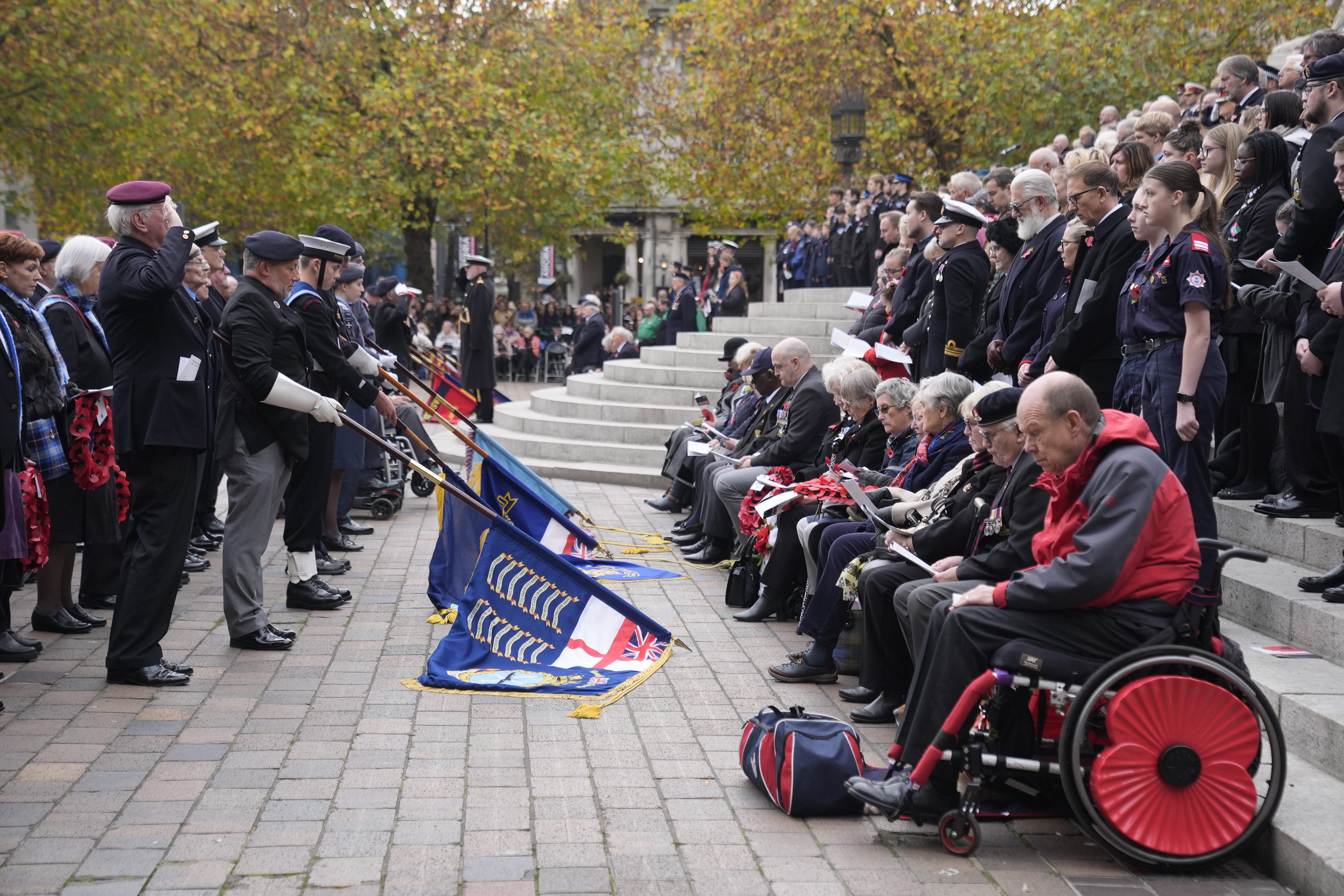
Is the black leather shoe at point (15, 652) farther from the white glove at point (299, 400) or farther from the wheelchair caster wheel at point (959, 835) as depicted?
the wheelchair caster wheel at point (959, 835)

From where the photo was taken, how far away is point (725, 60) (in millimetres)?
24969

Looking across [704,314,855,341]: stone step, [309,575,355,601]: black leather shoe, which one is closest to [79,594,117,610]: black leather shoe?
[309,575,355,601]: black leather shoe

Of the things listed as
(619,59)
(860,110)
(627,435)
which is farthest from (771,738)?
(619,59)

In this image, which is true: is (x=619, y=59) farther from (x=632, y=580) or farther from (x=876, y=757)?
(x=876, y=757)

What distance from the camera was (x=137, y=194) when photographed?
5.94m

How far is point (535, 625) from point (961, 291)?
4005 millimetres

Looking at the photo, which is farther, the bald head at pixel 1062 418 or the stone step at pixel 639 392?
the stone step at pixel 639 392

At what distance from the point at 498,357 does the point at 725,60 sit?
30.5 feet

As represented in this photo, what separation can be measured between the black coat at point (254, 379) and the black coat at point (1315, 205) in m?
5.20

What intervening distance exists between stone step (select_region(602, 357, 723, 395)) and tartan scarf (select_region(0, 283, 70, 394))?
918 centimetres

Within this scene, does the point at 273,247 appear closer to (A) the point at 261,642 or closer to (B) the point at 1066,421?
(A) the point at 261,642

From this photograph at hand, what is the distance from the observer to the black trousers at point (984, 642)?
13.6 ft

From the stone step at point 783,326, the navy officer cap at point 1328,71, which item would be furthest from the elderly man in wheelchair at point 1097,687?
the stone step at point 783,326

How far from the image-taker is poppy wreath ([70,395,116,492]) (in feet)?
22.2
